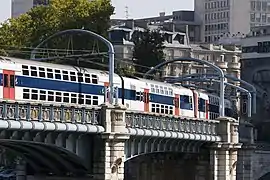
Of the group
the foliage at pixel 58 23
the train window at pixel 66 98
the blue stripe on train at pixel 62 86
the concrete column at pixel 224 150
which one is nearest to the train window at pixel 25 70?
the blue stripe on train at pixel 62 86

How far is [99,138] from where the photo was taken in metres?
65.9

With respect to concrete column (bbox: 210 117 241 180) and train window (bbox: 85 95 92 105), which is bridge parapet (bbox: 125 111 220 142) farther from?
train window (bbox: 85 95 92 105)

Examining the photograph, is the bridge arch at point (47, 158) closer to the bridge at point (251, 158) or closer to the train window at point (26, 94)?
the train window at point (26, 94)

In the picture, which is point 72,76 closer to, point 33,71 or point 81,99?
point 81,99

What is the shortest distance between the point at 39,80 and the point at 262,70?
81.3 meters

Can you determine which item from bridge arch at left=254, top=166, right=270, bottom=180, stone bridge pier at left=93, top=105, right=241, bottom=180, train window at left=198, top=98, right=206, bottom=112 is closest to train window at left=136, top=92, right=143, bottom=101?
stone bridge pier at left=93, top=105, right=241, bottom=180

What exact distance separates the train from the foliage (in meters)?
21.8

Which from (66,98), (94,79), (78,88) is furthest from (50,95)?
(94,79)

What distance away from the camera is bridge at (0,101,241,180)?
58875 mm

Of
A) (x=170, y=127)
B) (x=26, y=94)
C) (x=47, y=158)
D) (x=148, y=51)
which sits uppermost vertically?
(x=148, y=51)

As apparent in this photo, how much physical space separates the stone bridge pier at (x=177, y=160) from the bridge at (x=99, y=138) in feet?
0.20

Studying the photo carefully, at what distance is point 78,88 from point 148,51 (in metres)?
58.6

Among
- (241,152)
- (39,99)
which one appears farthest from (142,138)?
(241,152)

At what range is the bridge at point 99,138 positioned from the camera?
193 ft
